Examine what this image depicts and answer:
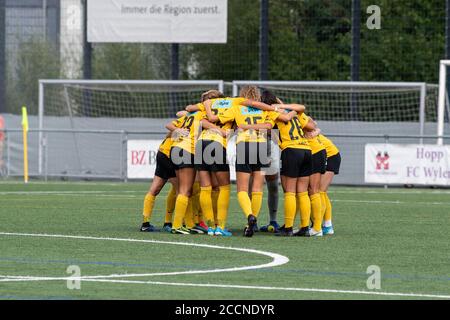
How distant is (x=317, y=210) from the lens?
648 inches

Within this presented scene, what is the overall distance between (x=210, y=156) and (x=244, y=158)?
1.50ft

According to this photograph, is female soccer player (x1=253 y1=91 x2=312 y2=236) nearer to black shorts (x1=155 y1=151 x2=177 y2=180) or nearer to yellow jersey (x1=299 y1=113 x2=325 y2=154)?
yellow jersey (x1=299 y1=113 x2=325 y2=154)

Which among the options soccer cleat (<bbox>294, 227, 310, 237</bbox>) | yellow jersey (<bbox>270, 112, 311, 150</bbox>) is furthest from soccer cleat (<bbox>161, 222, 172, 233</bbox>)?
yellow jersey (<bbox>270, 112, 311, 150</bbox>)

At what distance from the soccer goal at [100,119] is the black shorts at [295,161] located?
596 inches

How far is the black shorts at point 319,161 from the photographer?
54.3ft

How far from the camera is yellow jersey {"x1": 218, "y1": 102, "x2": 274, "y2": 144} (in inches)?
627

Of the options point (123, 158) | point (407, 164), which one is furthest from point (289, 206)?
point (123, 158)

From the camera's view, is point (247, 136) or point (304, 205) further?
point (304, 205)

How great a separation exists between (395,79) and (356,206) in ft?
53.7

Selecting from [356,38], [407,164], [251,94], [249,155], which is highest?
[356,38]

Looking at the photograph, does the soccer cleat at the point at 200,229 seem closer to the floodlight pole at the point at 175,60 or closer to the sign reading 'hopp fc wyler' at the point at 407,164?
the sign reading 'hopp fc wyler' at the point at 407,164

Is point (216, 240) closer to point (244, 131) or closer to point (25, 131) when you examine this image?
point (244, 131)

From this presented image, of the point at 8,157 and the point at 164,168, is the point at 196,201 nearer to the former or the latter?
the point at 164,168
